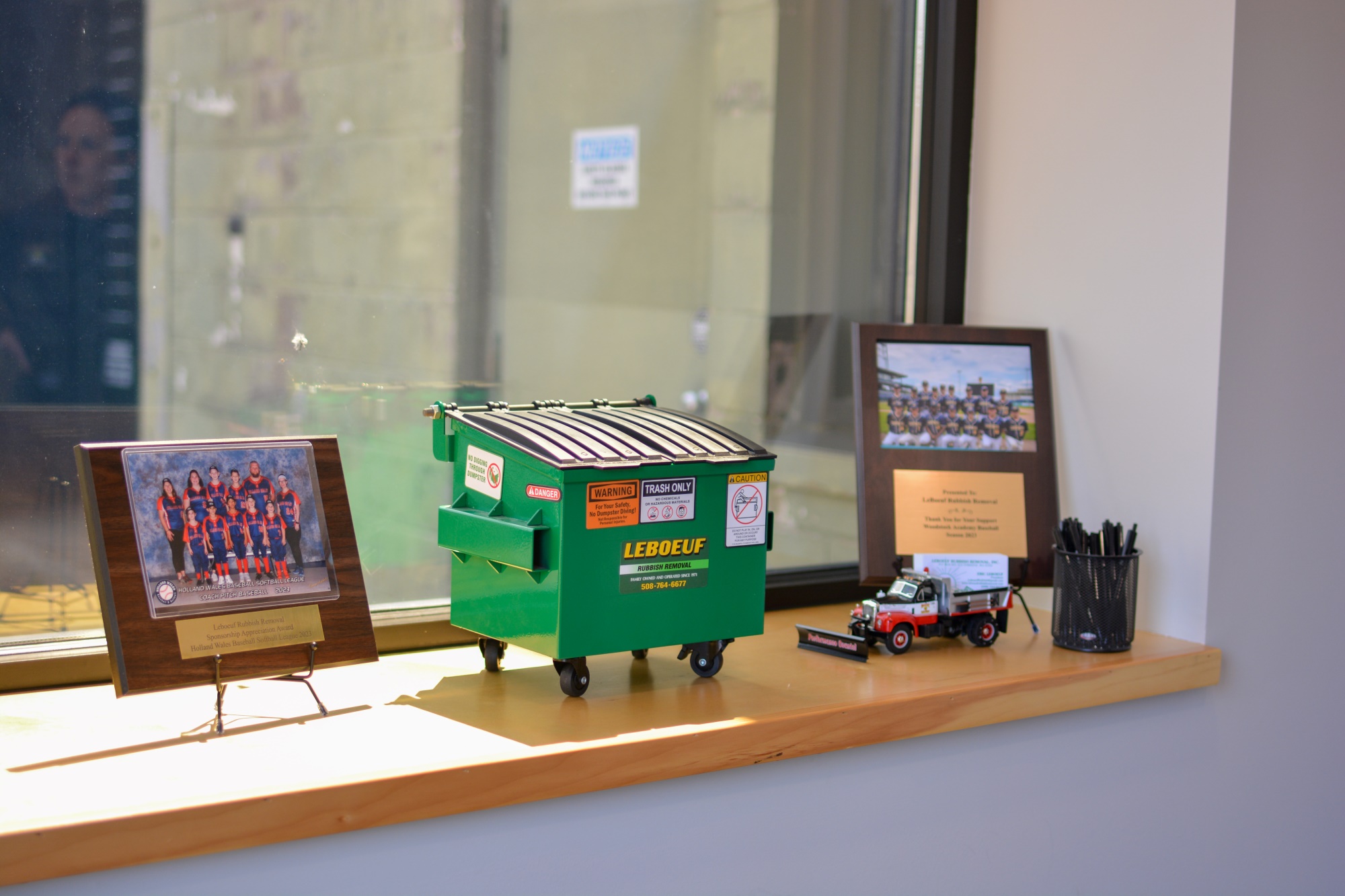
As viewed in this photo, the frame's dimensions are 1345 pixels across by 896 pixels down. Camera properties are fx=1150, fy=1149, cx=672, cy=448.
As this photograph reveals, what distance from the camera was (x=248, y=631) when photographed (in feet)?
4.49

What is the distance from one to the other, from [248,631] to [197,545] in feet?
0.39

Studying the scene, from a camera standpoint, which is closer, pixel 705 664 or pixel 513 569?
pixel 513 569

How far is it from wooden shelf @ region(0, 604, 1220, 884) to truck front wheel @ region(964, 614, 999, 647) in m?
0.02

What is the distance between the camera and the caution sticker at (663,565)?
1.46 m

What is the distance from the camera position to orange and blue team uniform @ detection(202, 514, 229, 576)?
1.37m

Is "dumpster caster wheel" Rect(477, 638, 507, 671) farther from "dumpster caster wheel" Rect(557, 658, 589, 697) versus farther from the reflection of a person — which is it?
the reflection of a person

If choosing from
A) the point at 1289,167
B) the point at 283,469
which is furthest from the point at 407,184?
the point at 1289,167

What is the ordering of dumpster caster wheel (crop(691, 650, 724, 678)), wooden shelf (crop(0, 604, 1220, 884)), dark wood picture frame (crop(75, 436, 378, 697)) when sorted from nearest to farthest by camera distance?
wooden shelf (crop(0, 604, 1220, 884)) → dark wood picture frame (crop(75, 436, 378, 697)) → dumpster caster wheel (crop(691, 650, 724, 678))

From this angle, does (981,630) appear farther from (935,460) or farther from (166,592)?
(166,592)

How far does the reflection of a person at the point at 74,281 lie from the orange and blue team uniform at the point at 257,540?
38 centimetres

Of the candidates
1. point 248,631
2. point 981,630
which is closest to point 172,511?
point 248,631

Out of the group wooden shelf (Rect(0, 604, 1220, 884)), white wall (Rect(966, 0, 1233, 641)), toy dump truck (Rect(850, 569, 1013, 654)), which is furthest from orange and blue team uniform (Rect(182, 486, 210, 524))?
white wall (Rect(966, 0, 1233, 641))

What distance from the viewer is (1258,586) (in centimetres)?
195

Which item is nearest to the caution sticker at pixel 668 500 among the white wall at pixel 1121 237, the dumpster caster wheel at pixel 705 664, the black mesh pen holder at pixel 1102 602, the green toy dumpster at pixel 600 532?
the green toy dumpster at pixel 600 532
